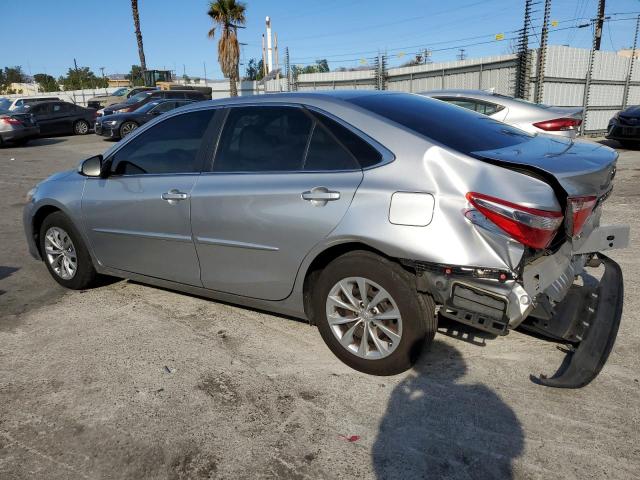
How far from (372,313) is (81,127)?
23.5m

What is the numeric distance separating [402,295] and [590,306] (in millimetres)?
1350

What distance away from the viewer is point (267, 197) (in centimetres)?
330

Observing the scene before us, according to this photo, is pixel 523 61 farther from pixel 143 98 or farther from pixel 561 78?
pixel 143 98

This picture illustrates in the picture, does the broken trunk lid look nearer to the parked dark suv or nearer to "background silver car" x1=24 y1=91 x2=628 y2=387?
"background silver car" x1=24 y1=91 x2=628 y2=387

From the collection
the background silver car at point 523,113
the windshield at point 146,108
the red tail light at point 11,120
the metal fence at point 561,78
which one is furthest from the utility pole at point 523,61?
the red tail light at point 11,120

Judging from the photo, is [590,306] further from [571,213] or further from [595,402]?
[571,213]

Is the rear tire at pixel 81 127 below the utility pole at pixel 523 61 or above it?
below

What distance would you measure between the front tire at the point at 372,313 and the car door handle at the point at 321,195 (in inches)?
13.8

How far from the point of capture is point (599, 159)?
3.10 m

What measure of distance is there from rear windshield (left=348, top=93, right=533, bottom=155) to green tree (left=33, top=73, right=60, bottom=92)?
75.1 metres

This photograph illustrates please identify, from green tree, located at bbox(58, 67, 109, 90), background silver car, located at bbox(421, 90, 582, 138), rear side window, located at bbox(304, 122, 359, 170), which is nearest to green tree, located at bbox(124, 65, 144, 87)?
green tree, located at bbox(58, 67, 109, 90)

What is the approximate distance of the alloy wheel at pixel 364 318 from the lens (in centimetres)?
298

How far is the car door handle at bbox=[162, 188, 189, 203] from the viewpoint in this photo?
12.1ft

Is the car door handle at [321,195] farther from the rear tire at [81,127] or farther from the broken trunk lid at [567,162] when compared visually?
the rear tire at [81,127]
